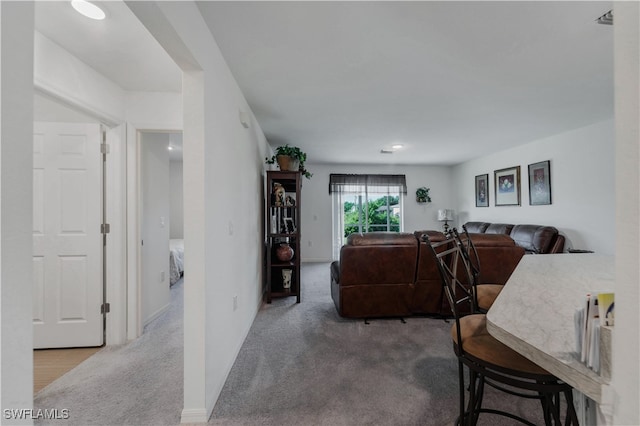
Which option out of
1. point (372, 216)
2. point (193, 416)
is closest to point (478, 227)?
point (372, 216)

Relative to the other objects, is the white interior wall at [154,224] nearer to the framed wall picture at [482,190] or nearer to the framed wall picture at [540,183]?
the framed wall picture at [540,183]

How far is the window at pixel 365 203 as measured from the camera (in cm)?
638

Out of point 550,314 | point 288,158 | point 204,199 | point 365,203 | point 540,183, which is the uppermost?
point 288,158

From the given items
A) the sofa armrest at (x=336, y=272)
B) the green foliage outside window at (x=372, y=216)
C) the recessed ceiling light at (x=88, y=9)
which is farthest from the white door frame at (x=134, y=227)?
the green foliage outside window at (x=372, y=216)

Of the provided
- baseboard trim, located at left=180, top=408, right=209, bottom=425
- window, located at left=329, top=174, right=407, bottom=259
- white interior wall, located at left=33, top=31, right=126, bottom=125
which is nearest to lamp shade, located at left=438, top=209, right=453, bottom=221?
window, located at left=329, top=174, right=407, bottom=259

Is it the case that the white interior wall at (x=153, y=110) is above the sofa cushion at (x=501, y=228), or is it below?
above

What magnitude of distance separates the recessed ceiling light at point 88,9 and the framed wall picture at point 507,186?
579 centimetres

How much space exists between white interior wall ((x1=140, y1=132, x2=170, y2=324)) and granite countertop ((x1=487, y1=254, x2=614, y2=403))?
2902 millimetres

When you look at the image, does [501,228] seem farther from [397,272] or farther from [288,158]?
[288,158]

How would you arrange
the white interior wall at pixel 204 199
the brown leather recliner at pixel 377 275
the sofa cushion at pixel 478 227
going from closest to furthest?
the white interior wall at pixel 204 199, the brown leather recliner at pixel 377 275, the sofa cushion at pixel 478 227

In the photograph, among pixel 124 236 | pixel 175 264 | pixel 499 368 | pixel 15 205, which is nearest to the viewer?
pixel 15 205

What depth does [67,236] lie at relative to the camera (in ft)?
7.29

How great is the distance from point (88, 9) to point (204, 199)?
123 centimetres

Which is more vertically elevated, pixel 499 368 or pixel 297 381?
pixel 499 368
